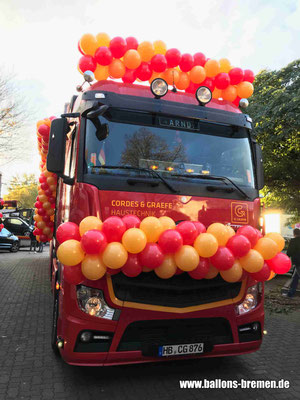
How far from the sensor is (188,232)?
3232mm

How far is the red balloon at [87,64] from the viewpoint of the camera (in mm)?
4402

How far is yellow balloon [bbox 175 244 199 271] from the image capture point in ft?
10.2

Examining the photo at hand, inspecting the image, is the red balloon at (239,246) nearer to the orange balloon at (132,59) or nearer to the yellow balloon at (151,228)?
the yellow balloon at (151,228)

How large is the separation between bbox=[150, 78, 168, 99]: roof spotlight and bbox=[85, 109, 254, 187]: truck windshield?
307 millimetres

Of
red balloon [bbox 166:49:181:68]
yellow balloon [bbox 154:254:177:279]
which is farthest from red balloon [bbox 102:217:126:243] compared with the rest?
red balloon [bbox 166:49:181:68]

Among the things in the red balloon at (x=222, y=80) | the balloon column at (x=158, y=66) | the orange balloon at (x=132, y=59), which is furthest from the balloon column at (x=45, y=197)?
the red balloon at (x=222, y=80)

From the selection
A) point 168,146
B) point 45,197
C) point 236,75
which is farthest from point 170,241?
point 45,197

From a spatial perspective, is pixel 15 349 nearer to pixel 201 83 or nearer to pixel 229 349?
pixel 229 349

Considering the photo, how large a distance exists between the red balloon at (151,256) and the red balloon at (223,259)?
56 centimetres

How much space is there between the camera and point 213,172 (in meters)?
3.94

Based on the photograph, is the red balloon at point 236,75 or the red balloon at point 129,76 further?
the red balloon at point 236,75

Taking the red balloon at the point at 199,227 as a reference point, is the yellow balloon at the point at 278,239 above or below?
below

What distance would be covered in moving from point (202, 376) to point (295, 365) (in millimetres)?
1390

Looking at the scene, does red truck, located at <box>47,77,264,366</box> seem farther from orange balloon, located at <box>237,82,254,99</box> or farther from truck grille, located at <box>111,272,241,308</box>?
orange balloon, located at <box>237,82,254,99</box>
